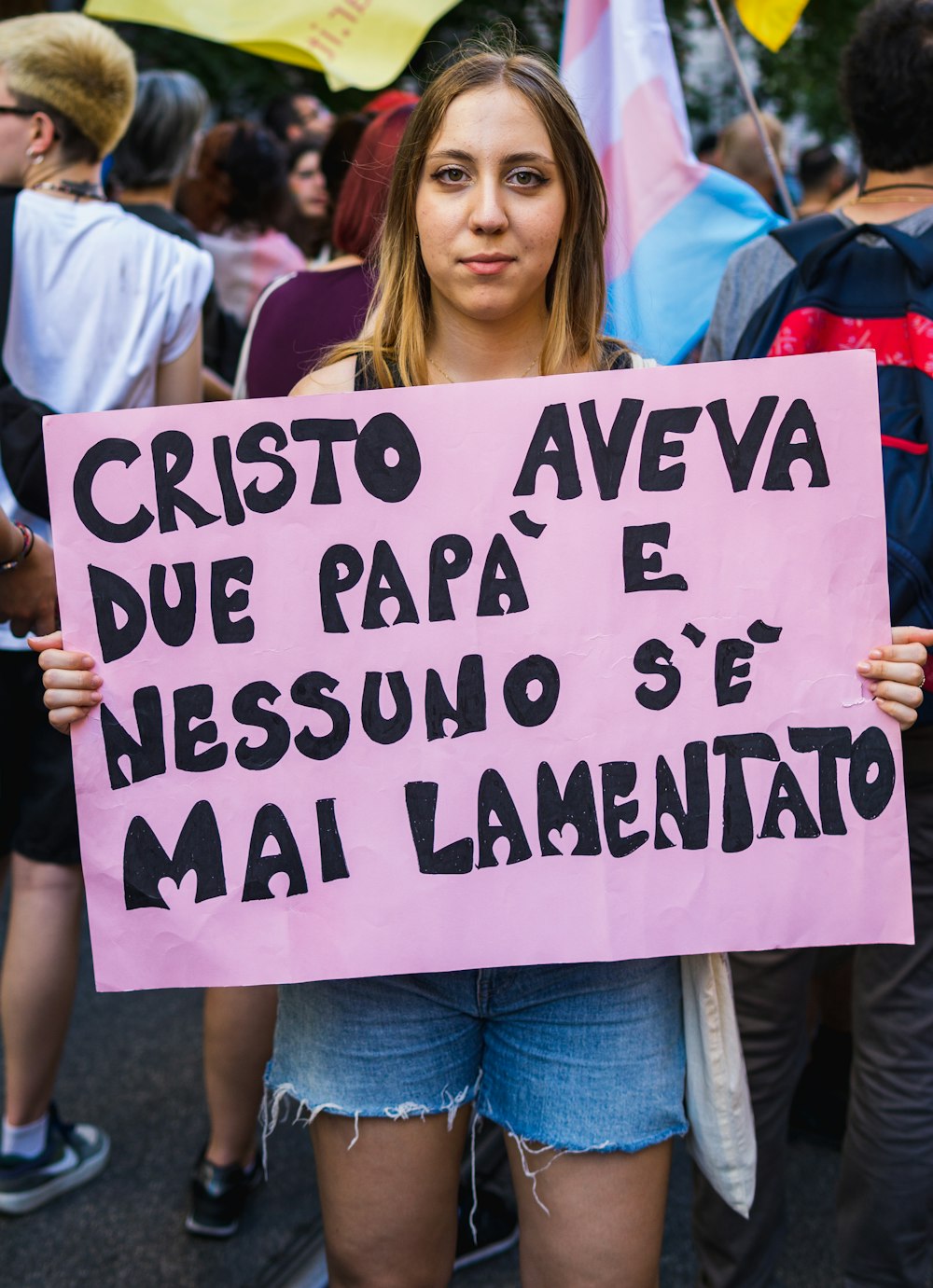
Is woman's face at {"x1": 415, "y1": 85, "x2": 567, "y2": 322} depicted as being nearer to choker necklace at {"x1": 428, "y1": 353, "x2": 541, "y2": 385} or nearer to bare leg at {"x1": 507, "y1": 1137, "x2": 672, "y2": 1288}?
choker necklace at {"x1": 428, "y1": 353, "x2": 541, "y2": 385}

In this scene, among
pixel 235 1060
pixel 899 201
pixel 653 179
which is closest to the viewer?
pixel 899 201

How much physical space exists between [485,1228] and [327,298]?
1.81 metres

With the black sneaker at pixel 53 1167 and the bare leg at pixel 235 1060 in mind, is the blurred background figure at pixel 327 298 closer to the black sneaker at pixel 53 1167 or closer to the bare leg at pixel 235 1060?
the bare leg at pixel 235 1060

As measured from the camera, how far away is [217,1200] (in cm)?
255

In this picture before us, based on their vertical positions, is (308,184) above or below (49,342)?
above

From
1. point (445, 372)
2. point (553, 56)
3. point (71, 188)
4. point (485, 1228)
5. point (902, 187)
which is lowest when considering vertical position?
point (485, 1228)

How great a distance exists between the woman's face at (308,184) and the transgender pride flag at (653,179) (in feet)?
6.38

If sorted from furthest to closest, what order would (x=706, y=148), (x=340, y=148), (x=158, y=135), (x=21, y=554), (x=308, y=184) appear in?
1. (x=706, y=148)
2. (x=308, y=184)
3. (x=158, y=135)
4. (x=340, y=148)
5. (x=21, y=554)

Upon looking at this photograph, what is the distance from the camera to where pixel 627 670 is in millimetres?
1561

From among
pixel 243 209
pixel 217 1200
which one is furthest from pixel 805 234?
pixel 243 209

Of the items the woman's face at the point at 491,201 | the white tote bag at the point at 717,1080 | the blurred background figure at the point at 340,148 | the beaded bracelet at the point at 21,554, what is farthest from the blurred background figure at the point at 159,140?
the white tote bag at the point at 717,1080

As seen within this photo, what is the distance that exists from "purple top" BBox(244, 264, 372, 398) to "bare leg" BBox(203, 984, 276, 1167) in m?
1.14

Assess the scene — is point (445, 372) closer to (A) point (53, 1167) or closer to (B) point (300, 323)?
(B) point (300, 323)

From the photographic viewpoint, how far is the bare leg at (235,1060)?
2.45 metres
